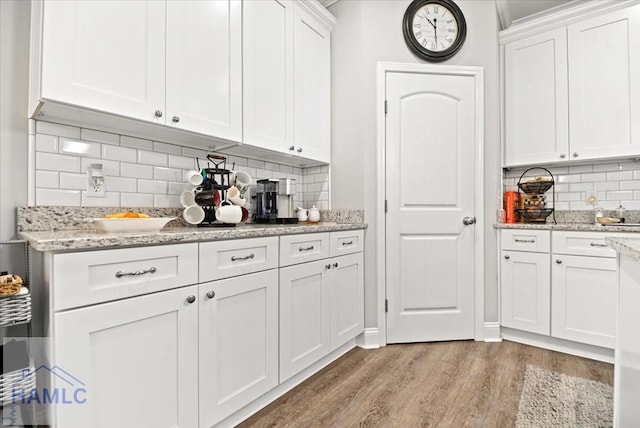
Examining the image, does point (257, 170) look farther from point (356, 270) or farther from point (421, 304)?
point (421, 304)

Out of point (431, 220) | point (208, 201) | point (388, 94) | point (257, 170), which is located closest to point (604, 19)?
point (388, 94)

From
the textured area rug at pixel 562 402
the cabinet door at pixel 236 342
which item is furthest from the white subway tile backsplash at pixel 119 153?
the textured area rug at pixel 562 402

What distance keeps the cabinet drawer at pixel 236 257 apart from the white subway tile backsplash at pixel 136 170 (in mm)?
734

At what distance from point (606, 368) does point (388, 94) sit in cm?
245

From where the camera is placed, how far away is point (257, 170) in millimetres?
2459

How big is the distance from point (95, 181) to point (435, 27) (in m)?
2.67

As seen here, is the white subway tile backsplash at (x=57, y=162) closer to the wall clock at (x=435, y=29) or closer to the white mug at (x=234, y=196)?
the white mug at (x=234, y=196)

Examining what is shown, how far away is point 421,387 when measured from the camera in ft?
6.25

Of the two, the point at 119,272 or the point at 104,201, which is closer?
the point at 119,272

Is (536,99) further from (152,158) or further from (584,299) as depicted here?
(152,158)

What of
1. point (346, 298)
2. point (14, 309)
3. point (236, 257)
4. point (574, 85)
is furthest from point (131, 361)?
point (574, 85)

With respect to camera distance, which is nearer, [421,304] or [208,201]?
[208,201]

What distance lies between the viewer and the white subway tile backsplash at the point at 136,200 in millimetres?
1696

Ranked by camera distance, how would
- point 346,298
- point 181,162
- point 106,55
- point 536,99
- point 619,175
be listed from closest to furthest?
point 106,55
point 181,162
point 346,298
point 619,175
point 536,99
